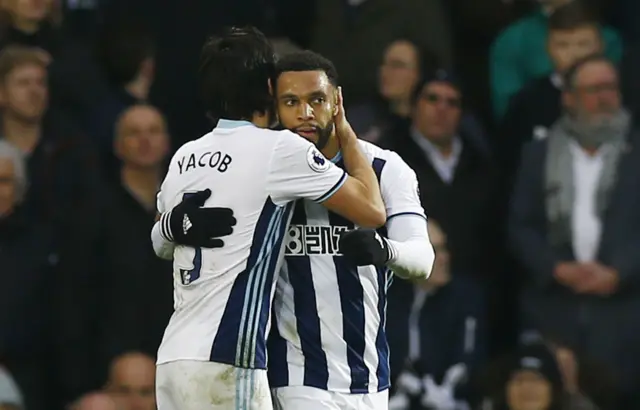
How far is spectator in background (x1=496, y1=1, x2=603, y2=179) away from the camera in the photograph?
932cm

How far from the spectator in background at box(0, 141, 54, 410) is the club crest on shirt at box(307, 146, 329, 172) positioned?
3568 millimetres

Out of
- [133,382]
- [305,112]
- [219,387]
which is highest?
[305,112]

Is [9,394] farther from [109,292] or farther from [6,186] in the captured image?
[6,186]

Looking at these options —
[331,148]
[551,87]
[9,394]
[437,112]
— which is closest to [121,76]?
[437,112]

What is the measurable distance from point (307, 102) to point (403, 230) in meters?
0.52

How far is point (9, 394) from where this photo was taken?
8.46 meters

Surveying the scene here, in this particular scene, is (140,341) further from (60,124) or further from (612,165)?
(612,165)

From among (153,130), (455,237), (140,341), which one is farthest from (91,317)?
(455,237)

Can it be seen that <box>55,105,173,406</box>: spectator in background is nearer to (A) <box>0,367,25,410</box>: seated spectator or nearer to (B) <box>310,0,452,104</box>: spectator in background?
(A) <box>0,367,25,410</box>: seated spectator

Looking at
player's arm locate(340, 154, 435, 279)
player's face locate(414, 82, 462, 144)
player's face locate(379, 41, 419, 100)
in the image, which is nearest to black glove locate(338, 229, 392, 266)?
player's arm locate(340, 154, 435, 279)

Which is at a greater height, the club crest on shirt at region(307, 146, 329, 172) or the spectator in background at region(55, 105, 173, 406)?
the club crest on shirt at region(307, 146, 329, 172)

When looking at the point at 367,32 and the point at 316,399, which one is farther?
the point at 367,32

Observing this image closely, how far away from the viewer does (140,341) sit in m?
8.55

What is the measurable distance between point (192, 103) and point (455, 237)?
5.50 feet
